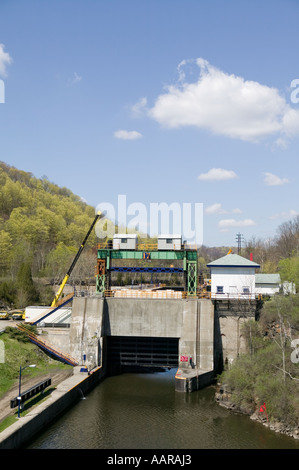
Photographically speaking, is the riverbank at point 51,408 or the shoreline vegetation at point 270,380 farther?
the shoreline vegetation at point 270,380

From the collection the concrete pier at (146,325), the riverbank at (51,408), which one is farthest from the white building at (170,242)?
the riverbank at (51,408)

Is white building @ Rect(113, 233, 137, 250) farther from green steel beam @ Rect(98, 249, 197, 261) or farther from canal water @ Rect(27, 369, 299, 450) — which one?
canal water @ Rect(27, 369, 299, 450)

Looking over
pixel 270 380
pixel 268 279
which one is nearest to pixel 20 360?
pixel 270 380

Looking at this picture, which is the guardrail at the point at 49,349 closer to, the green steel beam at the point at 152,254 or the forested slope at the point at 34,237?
the green steel beam at the point at 152,254

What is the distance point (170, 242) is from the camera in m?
43.4

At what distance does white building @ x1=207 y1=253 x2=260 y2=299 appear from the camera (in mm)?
40969

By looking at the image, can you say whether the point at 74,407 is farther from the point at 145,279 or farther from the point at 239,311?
the point at 145,279

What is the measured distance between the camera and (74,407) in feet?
101

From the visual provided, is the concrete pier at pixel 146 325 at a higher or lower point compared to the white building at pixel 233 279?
lower

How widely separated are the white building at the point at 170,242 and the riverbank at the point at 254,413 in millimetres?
15087

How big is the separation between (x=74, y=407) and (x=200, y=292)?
17.7 m

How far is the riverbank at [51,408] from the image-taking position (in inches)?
898
